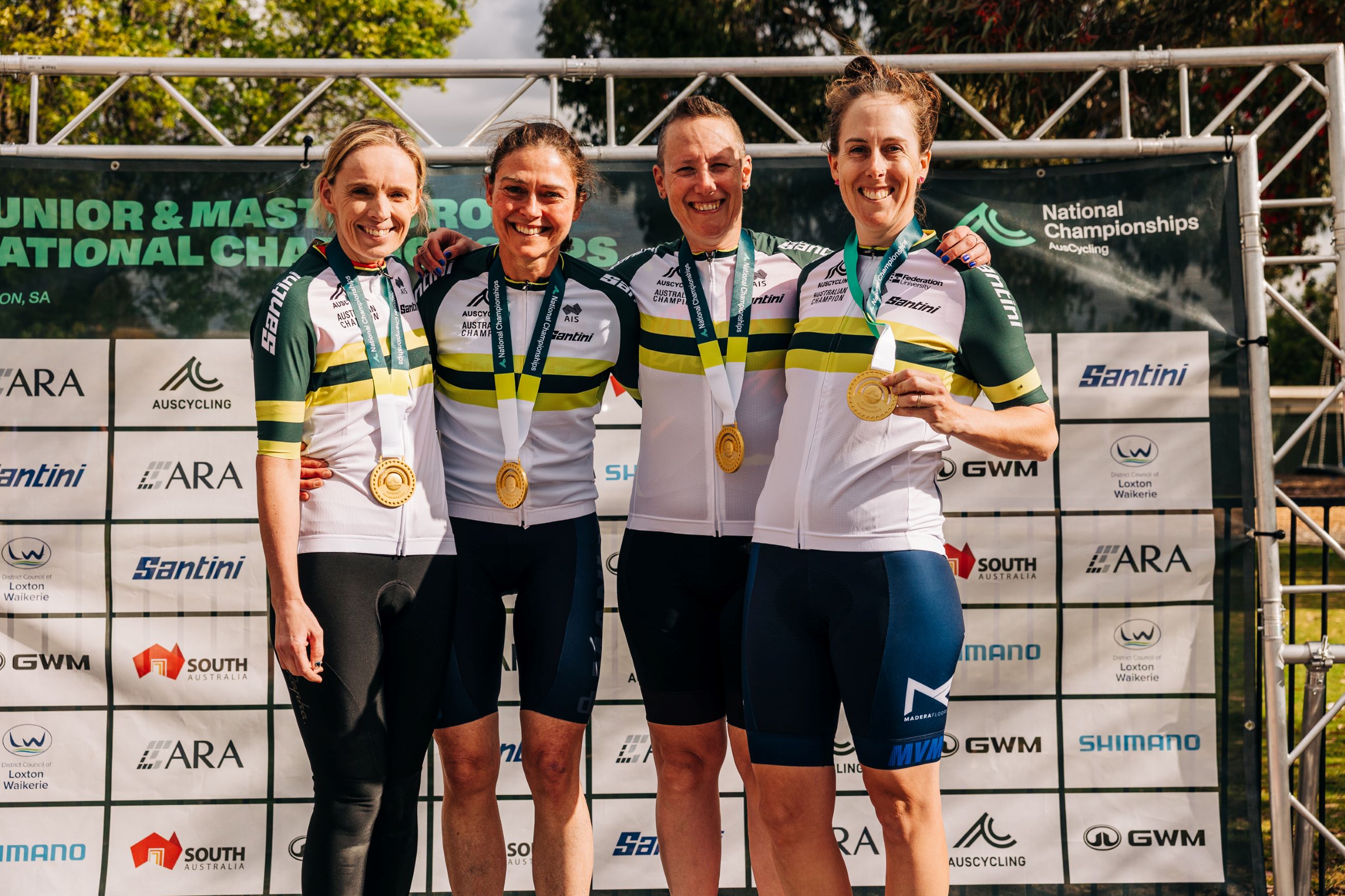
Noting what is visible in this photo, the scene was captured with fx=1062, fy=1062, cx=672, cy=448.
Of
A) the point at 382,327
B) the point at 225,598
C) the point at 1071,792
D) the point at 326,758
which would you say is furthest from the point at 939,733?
the point at 225,598

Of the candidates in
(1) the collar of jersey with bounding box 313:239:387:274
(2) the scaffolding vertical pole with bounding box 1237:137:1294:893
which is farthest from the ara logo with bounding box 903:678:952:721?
(2) the scaffolding vertical pole with bounding box 1237:137:1294:893

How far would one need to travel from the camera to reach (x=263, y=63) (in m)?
3.68

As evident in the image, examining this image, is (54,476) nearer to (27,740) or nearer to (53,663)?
(53,663)

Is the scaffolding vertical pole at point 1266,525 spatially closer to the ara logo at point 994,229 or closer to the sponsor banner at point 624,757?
the ara logo at point 994,229

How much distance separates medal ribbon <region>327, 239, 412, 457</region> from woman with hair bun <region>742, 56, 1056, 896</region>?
889 mm

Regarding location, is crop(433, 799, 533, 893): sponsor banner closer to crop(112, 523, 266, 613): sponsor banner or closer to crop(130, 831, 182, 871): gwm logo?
crop(130, 831, 182, 871): gwm logo

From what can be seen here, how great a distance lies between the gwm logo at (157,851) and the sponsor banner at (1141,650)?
10.8 ft

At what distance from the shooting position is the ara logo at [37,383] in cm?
379

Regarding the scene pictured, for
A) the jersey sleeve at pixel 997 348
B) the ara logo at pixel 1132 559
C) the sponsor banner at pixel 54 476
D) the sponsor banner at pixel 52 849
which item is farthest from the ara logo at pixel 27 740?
the ara logo at pixel 1132 559

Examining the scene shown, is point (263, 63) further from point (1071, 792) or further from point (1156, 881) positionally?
point (1156, 881)

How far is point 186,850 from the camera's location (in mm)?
3867

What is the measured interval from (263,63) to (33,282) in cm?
115

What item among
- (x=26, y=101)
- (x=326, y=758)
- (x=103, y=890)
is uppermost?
(x=26, y=101)

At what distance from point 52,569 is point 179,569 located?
0.45 m
